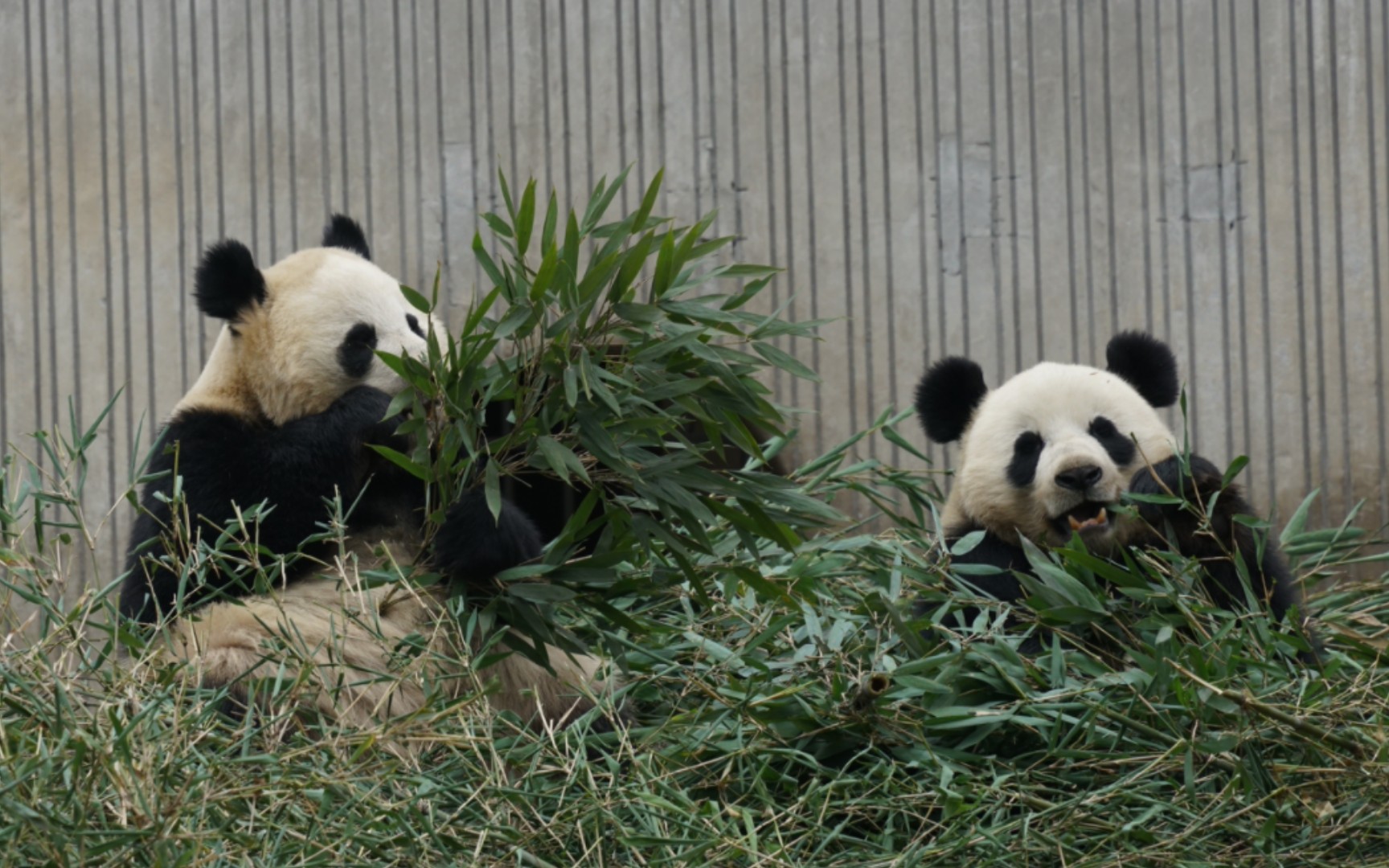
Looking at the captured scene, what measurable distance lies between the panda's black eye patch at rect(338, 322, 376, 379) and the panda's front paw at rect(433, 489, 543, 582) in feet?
2.32

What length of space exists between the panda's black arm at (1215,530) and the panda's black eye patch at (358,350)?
1.67 metres

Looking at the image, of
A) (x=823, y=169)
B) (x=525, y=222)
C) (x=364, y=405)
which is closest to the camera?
(x=525, y=222)

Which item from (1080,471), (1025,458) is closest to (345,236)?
(1025,458)

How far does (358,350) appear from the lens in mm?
3334

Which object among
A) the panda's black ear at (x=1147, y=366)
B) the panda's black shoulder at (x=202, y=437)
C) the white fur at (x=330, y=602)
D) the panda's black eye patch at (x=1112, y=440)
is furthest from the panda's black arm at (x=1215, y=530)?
the panda's black shoulder at (x=202, y=437)

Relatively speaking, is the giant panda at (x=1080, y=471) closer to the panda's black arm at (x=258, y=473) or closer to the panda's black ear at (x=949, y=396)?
the panda's black ear at (x=949, y=396)

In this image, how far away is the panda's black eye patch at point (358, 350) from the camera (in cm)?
332

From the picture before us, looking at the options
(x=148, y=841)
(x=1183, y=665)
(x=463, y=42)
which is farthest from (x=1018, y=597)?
(x=463, y=42)

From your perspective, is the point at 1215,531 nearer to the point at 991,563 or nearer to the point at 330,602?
the point at 991,563

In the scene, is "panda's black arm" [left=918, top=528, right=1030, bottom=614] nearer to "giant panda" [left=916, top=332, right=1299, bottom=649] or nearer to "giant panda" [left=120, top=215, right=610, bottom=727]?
"giant panda" [left=916, top=332, right=1299, bottom=649]

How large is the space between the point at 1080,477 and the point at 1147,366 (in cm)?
58

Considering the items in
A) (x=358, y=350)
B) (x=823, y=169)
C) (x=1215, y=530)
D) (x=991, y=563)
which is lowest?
(x=991, y=563)

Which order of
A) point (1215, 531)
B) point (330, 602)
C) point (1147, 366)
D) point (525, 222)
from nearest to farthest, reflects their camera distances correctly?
point (525, 222), point (330, 602), point (1215, 531), point (1147, 366)

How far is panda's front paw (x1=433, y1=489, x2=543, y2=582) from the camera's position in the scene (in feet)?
8.80
